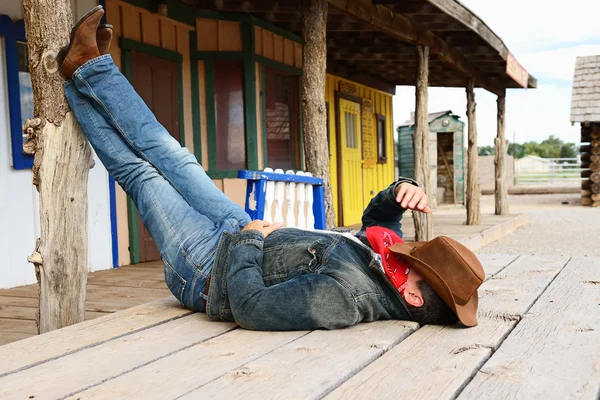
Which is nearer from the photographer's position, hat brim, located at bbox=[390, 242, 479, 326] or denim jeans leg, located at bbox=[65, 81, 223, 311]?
hat brim, located at bbox=[390, 242, 479, 326]

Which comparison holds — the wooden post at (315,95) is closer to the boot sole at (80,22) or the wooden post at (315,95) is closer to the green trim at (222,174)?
the green trim at (222,174)

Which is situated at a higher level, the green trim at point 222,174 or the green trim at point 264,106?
the green trim at point 264,106

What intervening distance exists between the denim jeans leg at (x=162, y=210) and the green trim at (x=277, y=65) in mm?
5468

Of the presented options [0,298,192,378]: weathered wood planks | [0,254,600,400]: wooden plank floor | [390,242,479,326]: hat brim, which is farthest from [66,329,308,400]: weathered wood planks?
[390,242,479,326]: hat brim

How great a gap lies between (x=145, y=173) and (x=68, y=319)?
2.30 ft

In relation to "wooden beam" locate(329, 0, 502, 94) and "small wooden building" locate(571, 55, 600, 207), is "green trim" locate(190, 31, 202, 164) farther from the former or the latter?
"small wooden building" locate(571, 55, 600, 207)

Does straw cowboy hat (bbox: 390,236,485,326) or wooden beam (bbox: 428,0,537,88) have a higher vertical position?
wooden beam (bbox: 428,0,537,88)

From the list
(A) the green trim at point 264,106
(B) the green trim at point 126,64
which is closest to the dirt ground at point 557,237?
(A) the green trim at point 264,106

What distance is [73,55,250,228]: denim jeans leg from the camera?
2768mm

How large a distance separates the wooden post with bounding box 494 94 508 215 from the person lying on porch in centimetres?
1069

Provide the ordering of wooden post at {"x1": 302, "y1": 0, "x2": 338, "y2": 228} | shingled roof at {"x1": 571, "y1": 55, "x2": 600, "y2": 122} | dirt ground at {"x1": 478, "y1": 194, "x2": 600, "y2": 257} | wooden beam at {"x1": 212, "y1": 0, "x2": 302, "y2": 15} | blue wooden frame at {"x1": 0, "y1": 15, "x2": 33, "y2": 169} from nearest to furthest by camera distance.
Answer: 1. blue wooden frame at {"x1": 0, "y1": 15, "x2": 33, "y2": 169}
2. wooden post at {"x1": 302, "y1": 0, "x2": 338, "y2": 228}
3. wooden beam at {"x1": 212, "y1": 0, "x2": 302, "y2": 15}
4. dirt ground at {"x1": 478, "y1": 194, "x2": 600, "y2": 257}
5. shingled roof at {"x1": 571, "y1": 55, "x2": 600, "y2": 122}

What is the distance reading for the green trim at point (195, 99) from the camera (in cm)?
755

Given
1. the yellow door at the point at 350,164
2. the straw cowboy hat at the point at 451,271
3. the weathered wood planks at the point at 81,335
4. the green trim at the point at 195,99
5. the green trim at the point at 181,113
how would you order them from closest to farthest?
the weathered wood planks at the point at 81,335 < the straw cowboy hat at the point at 451,271 < the green trim at the point at 181,113 < the green trim at the point at 195,99 < the yellow door at the point at 350,164

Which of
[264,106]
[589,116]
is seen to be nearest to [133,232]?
[264,106]
